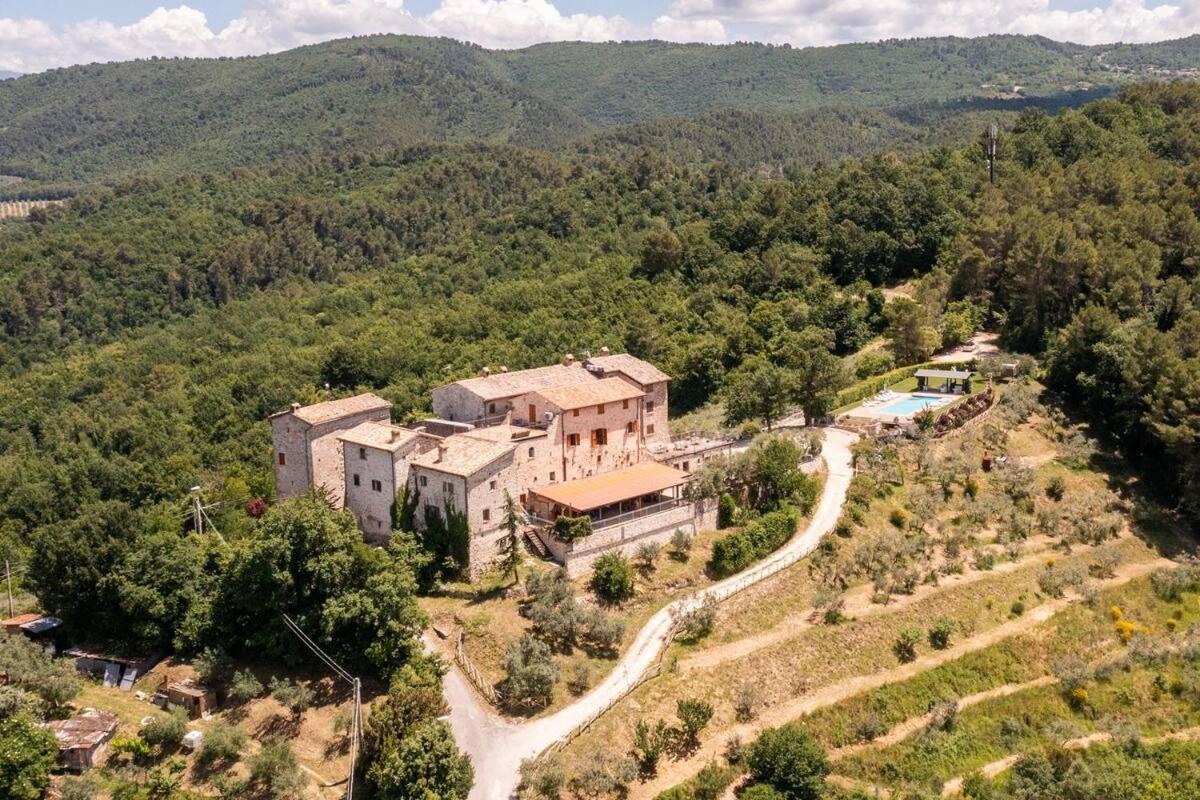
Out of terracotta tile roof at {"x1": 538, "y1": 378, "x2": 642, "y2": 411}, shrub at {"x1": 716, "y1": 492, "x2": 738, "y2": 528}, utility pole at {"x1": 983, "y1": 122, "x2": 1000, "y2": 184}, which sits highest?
utility pole at {"x1": 983, "y1": 122, "x2": 1000, "y2": 184}

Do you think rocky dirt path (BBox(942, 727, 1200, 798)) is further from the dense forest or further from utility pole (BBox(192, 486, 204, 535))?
utility pole (BBox(192, 486, 204, 535))

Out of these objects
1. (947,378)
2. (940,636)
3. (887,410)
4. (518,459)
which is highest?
(518,459)

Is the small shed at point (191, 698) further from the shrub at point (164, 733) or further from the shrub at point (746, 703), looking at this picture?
the shrub at point (746, 703)

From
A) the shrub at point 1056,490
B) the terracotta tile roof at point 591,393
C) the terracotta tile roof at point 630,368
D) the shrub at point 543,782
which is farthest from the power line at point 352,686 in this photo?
the shrub at point 1056,490

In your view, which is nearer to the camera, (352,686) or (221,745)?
(221,745)

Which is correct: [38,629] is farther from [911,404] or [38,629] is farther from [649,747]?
[911,404]

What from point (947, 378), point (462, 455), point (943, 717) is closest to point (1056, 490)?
point (947, 378)

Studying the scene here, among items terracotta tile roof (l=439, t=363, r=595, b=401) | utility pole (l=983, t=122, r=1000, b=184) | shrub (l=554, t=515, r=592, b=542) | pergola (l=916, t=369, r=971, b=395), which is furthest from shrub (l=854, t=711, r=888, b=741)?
utility pole (l=983, t=122, r=1000, b=184)
